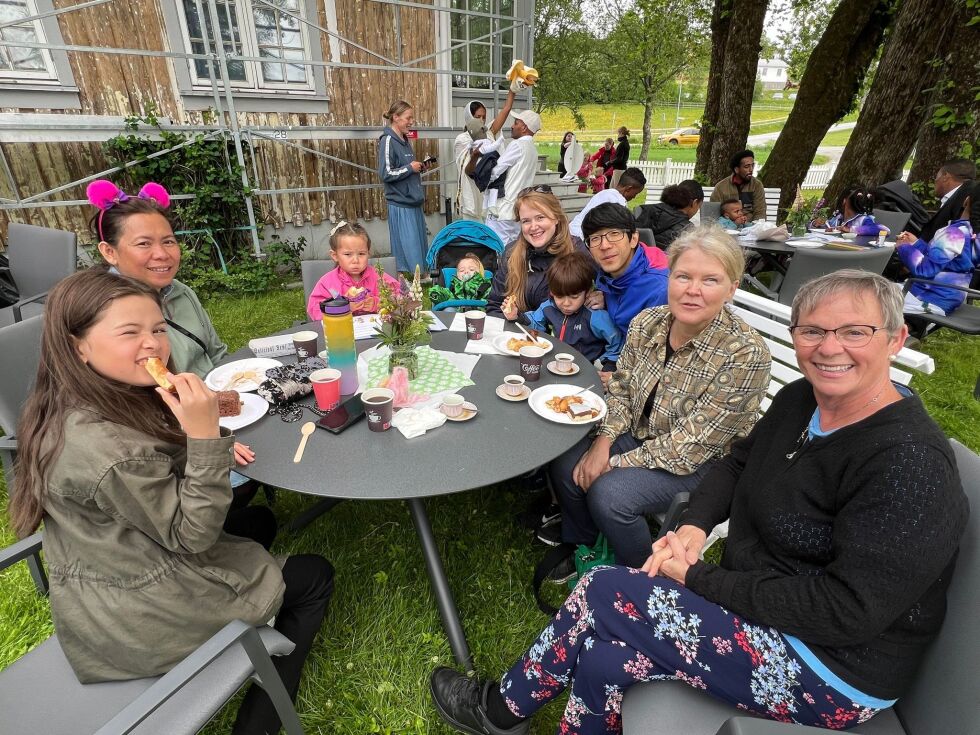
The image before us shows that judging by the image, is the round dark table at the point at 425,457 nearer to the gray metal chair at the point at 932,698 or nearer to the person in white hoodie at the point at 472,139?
the gray metal chair at the point at 932,698

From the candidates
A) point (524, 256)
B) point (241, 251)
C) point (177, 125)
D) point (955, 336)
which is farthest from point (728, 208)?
point (177, 125)

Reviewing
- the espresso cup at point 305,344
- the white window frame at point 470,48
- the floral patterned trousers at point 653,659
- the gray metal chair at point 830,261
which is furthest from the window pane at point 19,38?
the gray metal chair at point 830,261

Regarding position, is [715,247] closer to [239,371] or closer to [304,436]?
[304,436]

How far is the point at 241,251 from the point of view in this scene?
245 inches

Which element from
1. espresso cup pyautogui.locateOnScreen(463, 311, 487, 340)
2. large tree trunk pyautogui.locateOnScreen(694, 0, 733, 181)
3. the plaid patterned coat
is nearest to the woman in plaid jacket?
the plaid patterned coat

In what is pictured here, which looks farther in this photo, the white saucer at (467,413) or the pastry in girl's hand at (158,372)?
the white saucer at (467,413)

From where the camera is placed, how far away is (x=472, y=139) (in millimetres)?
6855

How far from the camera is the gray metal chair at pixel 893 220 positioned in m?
5.43

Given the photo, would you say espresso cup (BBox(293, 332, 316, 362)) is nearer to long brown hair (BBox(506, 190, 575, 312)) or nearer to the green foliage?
long brown hair (BBox(506, 190, 575, 312))

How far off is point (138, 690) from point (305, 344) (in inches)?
52.7

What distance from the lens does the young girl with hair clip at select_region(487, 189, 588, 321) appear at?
3131 mm

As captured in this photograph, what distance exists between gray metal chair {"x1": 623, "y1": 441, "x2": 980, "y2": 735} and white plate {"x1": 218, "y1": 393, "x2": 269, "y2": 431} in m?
1.51

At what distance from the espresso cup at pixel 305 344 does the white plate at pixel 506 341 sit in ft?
2.87

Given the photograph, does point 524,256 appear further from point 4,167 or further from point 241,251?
point 4,167
